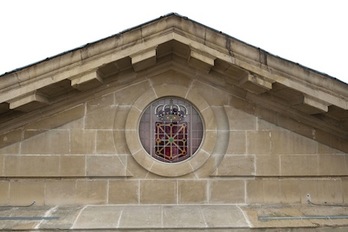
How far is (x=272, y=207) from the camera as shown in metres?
6.34

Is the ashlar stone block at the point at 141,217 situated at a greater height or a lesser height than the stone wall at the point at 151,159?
lesser

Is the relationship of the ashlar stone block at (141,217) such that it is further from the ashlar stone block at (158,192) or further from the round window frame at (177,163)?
the round window frame at (177,163)

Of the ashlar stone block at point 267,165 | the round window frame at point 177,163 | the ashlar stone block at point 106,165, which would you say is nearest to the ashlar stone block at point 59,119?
the ashlar stone block at point 106,165

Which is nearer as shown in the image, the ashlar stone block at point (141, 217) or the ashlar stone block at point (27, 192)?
the ashlar stone block at point (141, 217)

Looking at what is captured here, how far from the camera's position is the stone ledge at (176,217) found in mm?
5594

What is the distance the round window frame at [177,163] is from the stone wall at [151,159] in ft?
0.06

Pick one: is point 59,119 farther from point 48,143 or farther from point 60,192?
point 60,192

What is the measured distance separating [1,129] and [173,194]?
322cm

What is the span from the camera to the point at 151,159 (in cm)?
654

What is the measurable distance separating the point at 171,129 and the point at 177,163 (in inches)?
24.3

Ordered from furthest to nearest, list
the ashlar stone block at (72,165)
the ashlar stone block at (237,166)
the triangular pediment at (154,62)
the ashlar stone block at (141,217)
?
the ashlar stone block at (237,166) → the ashlar stone block at (72,165) → the triangular pediment at (154,62) → the ashlar stone block at (141,217)

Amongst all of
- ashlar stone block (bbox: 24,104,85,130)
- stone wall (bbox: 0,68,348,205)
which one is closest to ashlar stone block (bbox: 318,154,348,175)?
stone wall (bbox: 0,68,348,205)

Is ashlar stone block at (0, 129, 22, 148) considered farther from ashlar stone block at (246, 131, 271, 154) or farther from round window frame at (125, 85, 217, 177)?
ashlar stone block at (246, 131, 271, 154)

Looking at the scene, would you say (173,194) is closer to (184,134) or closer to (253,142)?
(184,134)
